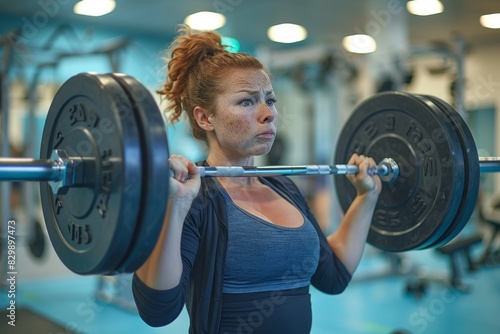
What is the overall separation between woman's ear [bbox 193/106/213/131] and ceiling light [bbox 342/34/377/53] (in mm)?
5698

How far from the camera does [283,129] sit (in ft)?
26.7

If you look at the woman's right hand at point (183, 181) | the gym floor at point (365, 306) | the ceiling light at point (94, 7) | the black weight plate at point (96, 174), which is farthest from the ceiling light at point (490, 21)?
the black weight plate at point (96, 174)

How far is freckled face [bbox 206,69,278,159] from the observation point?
4.50ft

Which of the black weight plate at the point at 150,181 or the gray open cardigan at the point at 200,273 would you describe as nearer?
the black weight plate at the point at 150,181

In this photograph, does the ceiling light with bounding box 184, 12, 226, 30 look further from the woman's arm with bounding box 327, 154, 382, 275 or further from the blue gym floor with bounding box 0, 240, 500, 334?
the woman's arm with bounding box 327, 154, 382, 275

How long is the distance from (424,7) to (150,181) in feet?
17.4

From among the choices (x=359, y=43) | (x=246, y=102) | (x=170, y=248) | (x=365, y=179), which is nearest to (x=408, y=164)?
(x=365, y=179)

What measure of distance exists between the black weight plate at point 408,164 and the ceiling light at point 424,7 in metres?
4.04

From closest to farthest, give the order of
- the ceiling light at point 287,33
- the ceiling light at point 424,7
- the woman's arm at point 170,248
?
the woman's arm at point 170,248
the ceiling light at point 424,7
the ceiling light at point 287,33

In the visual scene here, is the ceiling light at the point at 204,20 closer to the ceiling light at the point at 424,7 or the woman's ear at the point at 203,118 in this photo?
the ceiling light at the point at 424,7

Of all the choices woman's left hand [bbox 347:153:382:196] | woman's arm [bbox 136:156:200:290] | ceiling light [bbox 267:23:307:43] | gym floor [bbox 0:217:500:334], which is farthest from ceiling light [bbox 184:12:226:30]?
woman's arm [bbox 136:156:200:290]

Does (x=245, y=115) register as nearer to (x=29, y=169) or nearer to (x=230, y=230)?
(x=230, y=230)

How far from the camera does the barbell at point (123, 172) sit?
3.24 feet

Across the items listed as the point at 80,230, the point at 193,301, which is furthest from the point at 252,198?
the point at 80,230
